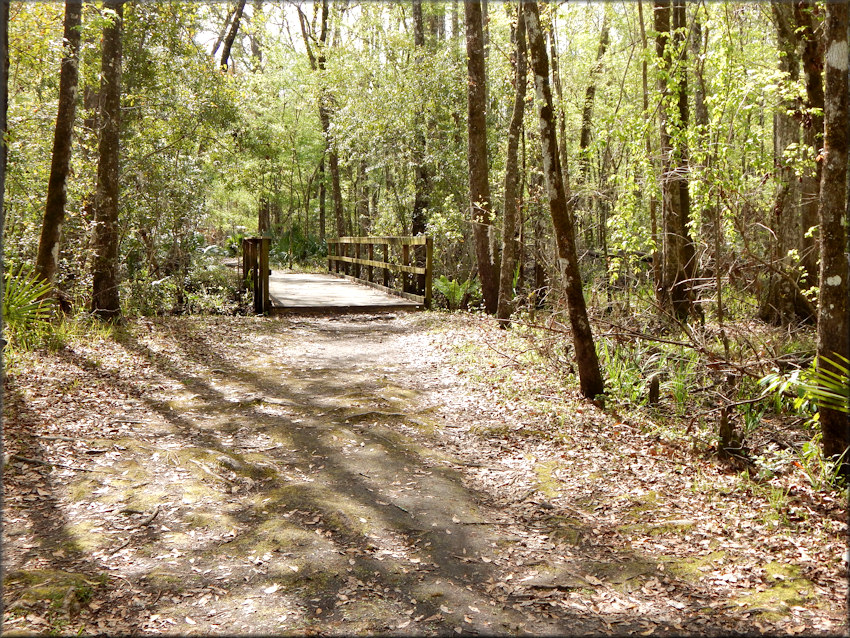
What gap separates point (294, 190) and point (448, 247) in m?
17.2

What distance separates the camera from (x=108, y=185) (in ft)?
32.6

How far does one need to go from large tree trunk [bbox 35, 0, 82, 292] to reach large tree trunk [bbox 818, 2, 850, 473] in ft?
28.2

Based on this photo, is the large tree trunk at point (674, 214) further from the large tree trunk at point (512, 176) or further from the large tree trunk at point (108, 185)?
the large tree trunk at point (108, 185)

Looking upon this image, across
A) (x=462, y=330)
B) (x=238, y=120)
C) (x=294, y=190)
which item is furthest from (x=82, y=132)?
(x=294, y=190)

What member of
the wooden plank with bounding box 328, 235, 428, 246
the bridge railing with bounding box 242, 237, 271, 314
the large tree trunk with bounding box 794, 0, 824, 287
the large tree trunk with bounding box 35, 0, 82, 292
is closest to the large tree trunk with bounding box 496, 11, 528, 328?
the wooden plank with bounding box 328, 235, 428, 246

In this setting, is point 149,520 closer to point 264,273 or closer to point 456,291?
point 264,273

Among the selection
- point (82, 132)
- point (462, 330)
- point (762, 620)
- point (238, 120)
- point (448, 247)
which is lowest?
point (762, 620)

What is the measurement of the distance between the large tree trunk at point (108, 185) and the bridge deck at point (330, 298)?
373cm

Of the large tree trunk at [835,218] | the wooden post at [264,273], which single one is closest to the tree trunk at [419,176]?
the wooden post at [264,273]

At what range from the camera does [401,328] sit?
12.5m

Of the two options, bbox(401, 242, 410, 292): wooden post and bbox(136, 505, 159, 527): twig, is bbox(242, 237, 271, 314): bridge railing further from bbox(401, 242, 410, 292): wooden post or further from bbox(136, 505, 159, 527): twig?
bbox(136, 505, 159, 527): twig

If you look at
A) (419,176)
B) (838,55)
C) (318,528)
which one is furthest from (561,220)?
(419,176)

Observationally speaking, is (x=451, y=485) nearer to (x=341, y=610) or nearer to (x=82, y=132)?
(x=341, y=610)

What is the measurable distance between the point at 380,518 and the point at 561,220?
4052 mm
